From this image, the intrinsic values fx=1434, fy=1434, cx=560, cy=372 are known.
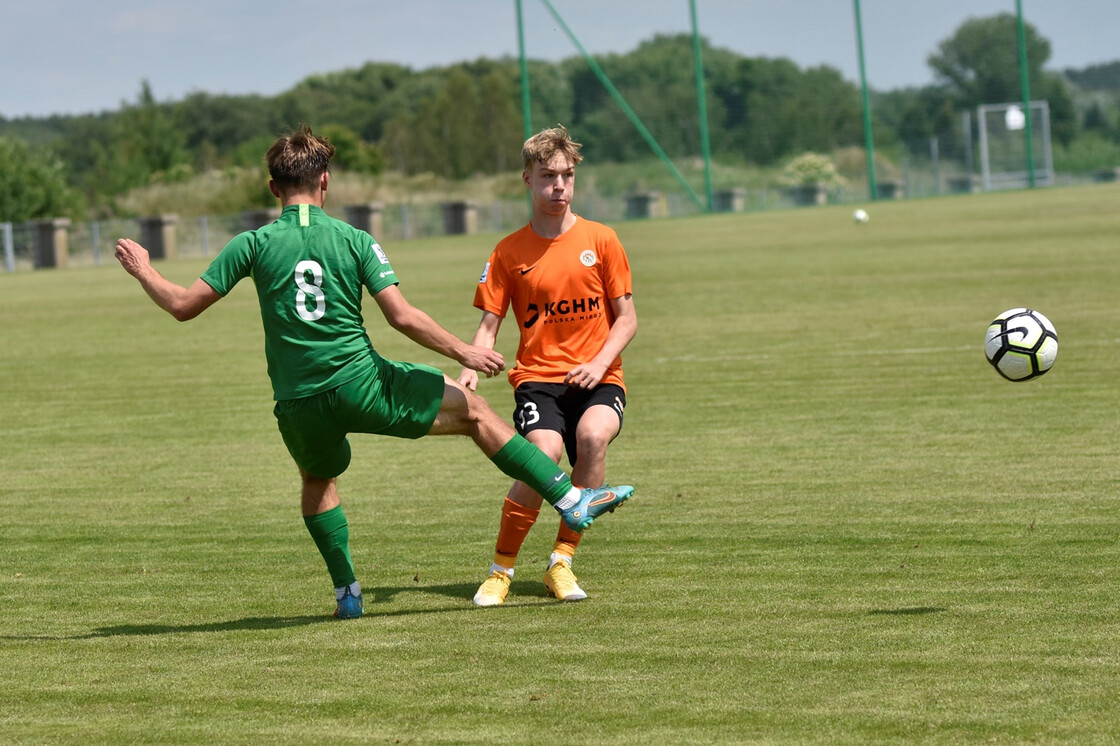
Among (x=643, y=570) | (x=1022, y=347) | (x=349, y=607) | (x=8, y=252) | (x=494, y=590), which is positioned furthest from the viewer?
(x=8, y=252)

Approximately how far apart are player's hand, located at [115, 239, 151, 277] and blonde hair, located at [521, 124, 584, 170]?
180 cm

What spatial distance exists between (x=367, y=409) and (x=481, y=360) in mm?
514

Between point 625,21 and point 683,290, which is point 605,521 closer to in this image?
point 683,290

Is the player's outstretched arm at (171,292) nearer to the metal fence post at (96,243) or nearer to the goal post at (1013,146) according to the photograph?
the metal fence post at (96,243)

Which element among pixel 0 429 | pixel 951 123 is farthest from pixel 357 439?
pixel 951 123

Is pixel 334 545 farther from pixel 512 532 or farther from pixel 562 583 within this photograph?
pixel 562 583

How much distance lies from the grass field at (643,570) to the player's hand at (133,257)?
1.55 m

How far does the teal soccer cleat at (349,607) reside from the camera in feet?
20.7

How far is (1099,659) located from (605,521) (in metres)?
3.78

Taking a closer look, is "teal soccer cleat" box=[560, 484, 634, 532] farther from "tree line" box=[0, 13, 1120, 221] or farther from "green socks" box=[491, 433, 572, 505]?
"tree line" box=[0, 13, 1120, 221]

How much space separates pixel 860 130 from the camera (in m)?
58.1

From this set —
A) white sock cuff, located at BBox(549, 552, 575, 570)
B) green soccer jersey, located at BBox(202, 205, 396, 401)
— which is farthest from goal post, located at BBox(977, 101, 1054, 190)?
green soccer jersey, located at BBox(202, 205, 396, 401)

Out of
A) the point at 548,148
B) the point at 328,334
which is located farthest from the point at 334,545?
the point at 548,148

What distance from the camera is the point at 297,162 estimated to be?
604 cm
